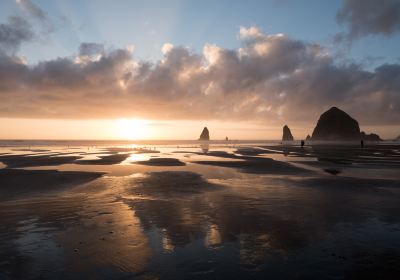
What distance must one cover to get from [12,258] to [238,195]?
1137 centimetres

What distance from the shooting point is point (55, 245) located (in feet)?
28.5

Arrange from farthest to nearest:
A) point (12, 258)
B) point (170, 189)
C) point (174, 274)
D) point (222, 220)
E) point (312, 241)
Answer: point (170, 189)
point (222, 220)
point (312, 241)
point (12, 258)
point (174, 274)

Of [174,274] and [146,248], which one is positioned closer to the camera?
[174,274]

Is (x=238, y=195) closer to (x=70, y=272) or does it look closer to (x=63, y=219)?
(x=63, y=219)

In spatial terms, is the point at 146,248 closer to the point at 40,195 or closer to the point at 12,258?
the point at 12,258

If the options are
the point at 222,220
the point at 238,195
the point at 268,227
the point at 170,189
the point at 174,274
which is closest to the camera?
the point at 174,274

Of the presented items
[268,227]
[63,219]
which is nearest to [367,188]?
[268,227]

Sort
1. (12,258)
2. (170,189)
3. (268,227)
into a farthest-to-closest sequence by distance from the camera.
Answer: (170,189) → (268,227) → (12,258)

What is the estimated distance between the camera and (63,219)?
38.0ft

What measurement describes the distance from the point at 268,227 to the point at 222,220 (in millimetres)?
1860

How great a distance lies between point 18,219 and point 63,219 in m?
1.78

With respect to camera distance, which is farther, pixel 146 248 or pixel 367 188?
pixel 367 188

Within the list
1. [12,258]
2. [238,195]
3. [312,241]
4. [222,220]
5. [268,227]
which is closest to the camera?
[12,258]

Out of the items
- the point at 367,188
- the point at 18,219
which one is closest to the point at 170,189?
the point at 18,219
